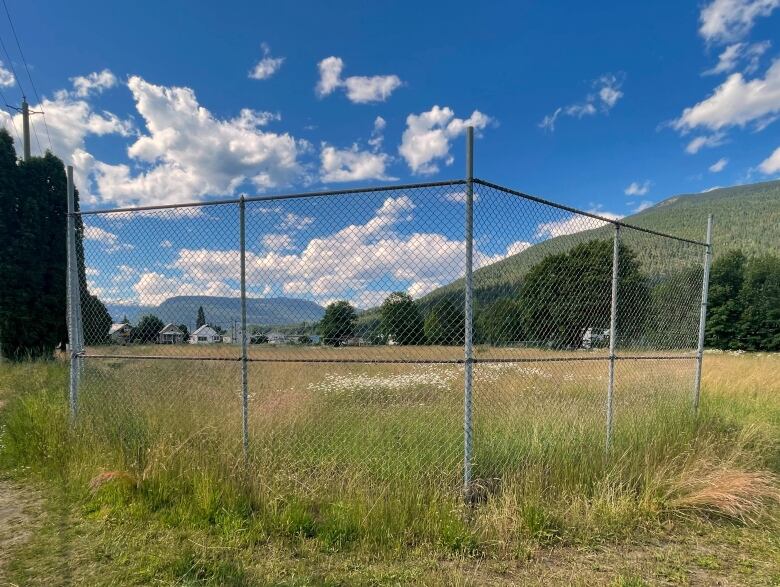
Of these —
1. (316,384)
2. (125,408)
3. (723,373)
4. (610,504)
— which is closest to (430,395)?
(316,384)

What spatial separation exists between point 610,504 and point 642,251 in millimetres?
3558

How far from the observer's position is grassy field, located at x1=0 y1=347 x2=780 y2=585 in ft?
10.1

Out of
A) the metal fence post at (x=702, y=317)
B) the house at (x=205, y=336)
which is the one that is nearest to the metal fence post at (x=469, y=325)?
the house at (x=205, y=336)

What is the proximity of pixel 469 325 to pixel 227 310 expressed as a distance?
2.58m

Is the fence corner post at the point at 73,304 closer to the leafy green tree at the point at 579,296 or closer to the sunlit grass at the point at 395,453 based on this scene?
the sunlit grass at the point at 395,453

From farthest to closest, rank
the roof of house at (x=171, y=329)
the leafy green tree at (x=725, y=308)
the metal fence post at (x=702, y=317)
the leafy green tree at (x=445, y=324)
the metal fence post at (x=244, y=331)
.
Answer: the leafy green tree at (x=725, y=308) → the metal fence post at (x=702, y=317) → the roof of house at (x=171, y=329) → the metal fence post at (x=244, y=331) → the leafy green tree at (x=445, y=324)

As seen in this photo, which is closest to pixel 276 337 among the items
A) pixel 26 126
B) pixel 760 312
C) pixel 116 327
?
pixel 116 327

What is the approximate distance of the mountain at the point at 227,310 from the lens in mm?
3883

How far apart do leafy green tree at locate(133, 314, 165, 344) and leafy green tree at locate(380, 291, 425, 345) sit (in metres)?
3.07

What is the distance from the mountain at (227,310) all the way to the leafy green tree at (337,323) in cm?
9

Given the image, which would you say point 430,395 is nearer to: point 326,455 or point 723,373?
point 326,455

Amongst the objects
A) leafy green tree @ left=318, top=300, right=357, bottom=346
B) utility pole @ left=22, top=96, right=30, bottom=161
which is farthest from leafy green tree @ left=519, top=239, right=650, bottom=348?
utility pole @ left=22, top=96, right=30, bottom=161

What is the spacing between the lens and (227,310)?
429cm

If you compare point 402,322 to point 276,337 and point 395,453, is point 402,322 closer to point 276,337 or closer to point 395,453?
point 276,337
